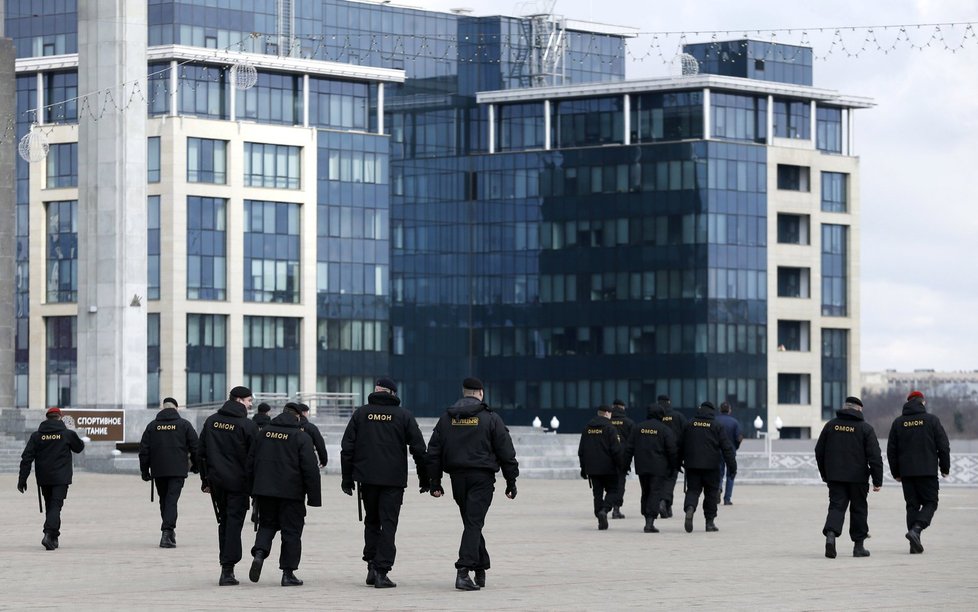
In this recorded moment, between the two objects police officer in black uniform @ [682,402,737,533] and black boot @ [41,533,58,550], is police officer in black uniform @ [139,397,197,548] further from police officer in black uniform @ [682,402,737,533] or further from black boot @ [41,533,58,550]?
police officer in black uniform @ [682,402,737,533]

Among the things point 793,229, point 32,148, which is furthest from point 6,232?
point 793,229

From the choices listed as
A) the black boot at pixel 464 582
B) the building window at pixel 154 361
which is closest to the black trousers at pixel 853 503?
the black boot at pixel 464 582

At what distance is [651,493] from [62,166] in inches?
2920

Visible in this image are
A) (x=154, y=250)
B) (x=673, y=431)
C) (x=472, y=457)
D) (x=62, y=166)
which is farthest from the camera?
(x=62, y=166)

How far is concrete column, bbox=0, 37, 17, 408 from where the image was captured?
65.6 metres

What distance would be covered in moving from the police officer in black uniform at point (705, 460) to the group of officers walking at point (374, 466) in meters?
4.08

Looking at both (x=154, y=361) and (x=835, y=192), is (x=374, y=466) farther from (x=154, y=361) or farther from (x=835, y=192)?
(x=835, y=192)

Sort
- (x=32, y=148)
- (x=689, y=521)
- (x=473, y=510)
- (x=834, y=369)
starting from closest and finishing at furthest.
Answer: (x=473, y=510), (x=689, y=521), (x=32, y=148), (x=834, y=369)

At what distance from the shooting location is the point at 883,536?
2706 centimetres

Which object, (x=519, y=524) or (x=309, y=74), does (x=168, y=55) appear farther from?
(x=519, y=524)

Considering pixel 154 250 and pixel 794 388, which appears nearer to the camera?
pixel 154 250

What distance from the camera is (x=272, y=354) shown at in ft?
324

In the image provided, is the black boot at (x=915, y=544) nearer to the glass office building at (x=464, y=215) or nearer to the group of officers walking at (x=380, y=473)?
the group of officers walking at (x=380, y=473)

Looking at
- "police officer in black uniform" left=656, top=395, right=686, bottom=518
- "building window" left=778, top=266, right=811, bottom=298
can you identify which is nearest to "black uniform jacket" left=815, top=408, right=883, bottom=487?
"police officer in black uniform" left=656, top=395, right=686, bottom=518
